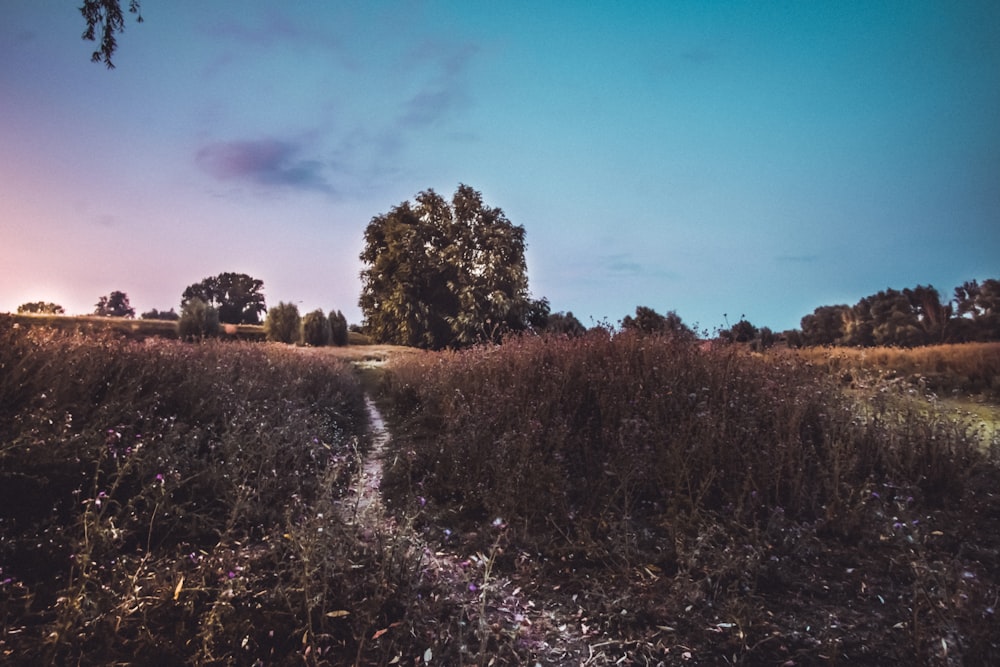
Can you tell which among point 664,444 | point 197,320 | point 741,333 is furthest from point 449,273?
point 664,444

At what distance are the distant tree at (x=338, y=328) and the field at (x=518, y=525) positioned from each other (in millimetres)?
22595

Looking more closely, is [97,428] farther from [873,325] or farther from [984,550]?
[873,325]

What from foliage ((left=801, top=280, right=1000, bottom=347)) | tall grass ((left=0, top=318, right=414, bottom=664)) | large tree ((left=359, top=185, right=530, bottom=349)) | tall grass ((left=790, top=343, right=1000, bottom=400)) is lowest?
tall grass ((left=0, top=318, right=414, bottom=664))

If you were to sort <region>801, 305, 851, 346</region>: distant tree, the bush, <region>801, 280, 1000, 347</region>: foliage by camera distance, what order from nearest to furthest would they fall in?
the bush → <region>801, 280, 1000, 347</region>: foliage → <region>801, 305, 851, 346</region>: distant tree

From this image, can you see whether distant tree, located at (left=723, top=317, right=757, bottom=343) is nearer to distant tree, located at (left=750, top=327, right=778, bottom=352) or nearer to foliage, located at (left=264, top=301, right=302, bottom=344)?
distant tree, located at (left=750, top=327, right=778, bottom=352)

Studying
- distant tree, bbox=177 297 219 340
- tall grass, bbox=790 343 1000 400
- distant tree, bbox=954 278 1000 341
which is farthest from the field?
distant tree, bbox=177 297 219 340

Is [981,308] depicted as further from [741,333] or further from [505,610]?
[505,610]

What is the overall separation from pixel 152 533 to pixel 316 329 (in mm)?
25774

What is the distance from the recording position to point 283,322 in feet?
95.3

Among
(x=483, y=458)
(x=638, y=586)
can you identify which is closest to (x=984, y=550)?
(x=638, y=586)

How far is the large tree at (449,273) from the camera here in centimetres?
2936

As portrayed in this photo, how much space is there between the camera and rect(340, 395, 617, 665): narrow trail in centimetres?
279

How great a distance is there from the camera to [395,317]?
3197 centimetres

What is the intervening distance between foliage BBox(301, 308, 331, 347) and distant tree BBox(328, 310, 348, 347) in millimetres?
411
